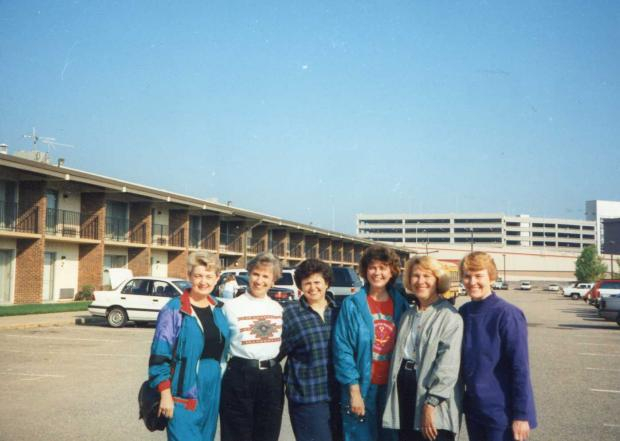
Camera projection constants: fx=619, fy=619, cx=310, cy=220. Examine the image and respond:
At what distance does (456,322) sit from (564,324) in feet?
72.8

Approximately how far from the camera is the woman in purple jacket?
12.3ft

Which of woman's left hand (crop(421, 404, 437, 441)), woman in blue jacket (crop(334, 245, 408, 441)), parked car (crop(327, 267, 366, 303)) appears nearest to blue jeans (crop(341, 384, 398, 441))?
woman in blue jacket (crop(334, 245, 408, 441))

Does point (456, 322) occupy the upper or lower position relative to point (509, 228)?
lower

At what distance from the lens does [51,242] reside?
3020cm

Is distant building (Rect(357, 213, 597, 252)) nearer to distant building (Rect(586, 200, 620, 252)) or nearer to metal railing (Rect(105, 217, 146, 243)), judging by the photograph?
distant building (Rect(586, 200, 620, 252))

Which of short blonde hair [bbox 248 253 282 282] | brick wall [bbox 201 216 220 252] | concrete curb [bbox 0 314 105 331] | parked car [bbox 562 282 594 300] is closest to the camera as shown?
short blonde hair [bbox 248 253 282 282]

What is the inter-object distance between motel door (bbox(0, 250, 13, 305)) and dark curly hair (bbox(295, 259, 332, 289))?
87.5 ft

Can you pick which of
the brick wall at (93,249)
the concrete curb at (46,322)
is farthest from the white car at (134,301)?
the brick wall at (93,249)

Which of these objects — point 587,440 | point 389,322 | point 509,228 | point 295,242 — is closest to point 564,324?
point 587,440

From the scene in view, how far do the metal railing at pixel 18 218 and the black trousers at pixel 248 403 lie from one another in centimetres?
2616

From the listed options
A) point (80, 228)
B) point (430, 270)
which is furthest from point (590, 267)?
point (430, 270)

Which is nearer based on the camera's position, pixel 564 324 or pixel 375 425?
pixel 375 425

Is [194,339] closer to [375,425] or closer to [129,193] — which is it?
[375,425]

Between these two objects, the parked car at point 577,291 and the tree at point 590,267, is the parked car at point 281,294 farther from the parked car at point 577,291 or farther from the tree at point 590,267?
the tree at point 590,267
